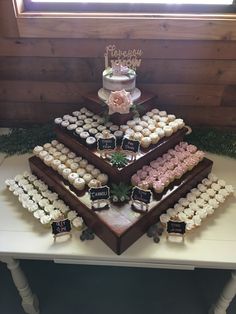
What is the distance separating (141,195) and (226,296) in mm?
553

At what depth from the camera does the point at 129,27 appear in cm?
134

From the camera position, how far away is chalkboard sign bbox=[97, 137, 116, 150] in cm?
115

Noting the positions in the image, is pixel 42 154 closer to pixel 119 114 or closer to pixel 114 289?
pixel 119 114

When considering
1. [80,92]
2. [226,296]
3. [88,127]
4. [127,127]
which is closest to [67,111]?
[80,92]

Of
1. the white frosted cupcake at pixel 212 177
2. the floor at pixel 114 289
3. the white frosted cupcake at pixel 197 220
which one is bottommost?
the floor at pixel 114 289

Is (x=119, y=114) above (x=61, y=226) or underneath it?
above

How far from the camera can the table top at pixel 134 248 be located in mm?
1057

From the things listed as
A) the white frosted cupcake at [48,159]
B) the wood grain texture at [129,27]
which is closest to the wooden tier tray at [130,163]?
the white frosted cupcake at [48,159]

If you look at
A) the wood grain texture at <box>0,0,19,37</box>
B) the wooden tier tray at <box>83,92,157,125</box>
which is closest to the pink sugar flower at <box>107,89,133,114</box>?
the wooden tier tray at <box>83,92,157,125</box>

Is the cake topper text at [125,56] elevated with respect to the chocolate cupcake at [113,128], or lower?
elevated

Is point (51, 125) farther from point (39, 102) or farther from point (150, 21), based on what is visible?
point (150, 21)

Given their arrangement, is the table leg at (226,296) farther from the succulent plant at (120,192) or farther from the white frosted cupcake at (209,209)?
the succulent plant at (120,192)

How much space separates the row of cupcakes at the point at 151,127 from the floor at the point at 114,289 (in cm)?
73

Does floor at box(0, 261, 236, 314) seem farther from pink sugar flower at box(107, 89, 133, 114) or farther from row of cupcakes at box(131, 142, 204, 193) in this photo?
pink sugar flower at box(107, 89, 133, 114)
